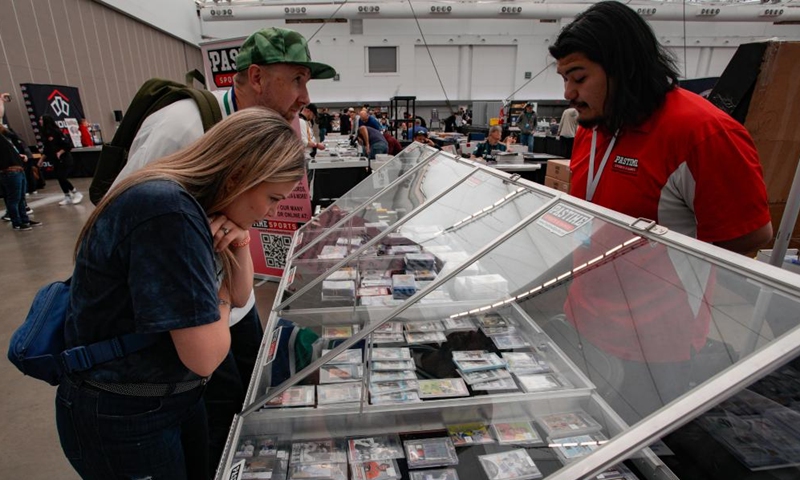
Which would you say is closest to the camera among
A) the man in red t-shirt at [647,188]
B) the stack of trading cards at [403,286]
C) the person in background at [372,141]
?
the man in red t-shirt at [647,188]

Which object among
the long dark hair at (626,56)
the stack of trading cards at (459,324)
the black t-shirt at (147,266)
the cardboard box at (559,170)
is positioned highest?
the long dark hair at (626,56)

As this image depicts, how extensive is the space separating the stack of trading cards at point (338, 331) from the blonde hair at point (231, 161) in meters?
0.93

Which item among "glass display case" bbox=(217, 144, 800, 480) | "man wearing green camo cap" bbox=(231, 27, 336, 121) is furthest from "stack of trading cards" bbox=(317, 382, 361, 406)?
"man wearing green camo cap" bbox=(231, 27, 336, 121)

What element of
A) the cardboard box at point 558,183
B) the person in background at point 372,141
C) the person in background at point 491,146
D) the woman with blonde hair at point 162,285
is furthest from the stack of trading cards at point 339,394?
the person in background at point 491,146

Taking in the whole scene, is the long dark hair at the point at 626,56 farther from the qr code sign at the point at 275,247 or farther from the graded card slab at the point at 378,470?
the qr code sign at the point at 275,247

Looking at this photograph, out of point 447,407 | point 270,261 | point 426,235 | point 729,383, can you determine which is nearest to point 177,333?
point 447,407

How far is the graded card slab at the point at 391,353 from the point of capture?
1.63 meters

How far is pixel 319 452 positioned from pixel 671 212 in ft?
4.50

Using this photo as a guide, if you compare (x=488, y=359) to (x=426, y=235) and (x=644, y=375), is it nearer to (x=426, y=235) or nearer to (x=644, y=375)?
(x=644, y=375)

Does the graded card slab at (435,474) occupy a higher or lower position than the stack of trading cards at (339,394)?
lower

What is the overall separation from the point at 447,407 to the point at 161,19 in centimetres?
1662

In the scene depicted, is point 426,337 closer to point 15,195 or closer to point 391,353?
point 391,353

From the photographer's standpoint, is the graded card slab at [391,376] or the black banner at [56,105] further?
the black banner at [56,105]

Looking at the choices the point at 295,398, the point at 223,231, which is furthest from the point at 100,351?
the point at 295,398
